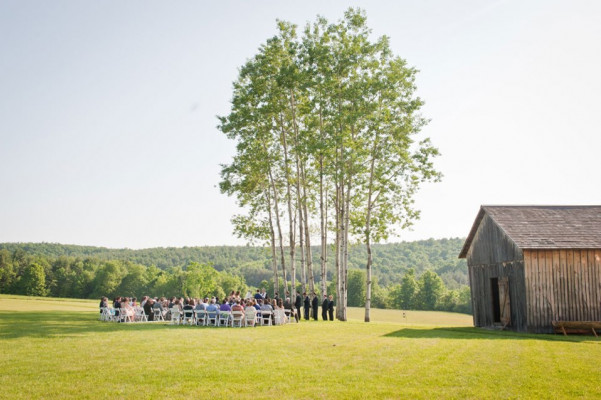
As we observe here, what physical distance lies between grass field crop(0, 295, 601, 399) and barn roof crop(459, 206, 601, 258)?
672cm

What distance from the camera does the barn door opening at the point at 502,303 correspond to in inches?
919

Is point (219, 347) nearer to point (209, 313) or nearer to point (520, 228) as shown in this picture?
point (209, 313)

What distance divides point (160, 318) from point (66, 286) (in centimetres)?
7611

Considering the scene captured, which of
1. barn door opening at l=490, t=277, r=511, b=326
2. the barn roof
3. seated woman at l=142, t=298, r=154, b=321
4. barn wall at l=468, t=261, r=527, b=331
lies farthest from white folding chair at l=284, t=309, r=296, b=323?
the barn roof

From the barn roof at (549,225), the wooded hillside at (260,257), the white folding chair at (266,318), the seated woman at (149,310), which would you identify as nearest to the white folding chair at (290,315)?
the white folding chair at (266,318)

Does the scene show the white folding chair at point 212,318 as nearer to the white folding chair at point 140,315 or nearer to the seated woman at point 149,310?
the white folding chair at point 140,315

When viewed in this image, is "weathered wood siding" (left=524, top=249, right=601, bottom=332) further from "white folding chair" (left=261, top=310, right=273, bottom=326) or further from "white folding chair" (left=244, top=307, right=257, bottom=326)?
"white folding chair" (left=244, top=307, right=257, bottom=326)

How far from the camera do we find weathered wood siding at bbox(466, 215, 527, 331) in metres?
22.5

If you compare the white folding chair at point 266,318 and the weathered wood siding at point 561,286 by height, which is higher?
the weathered wood siding at point 561,286

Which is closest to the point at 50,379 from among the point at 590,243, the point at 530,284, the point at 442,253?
the point at 530,284

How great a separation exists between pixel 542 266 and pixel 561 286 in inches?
45.7

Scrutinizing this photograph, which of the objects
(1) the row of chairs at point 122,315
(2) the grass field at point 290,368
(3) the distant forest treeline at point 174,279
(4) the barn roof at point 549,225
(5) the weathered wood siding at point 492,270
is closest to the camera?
(2) the grass field at point 290,368

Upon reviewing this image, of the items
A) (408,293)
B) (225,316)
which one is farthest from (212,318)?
(408,293)

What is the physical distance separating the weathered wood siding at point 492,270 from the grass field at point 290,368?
233 inches
